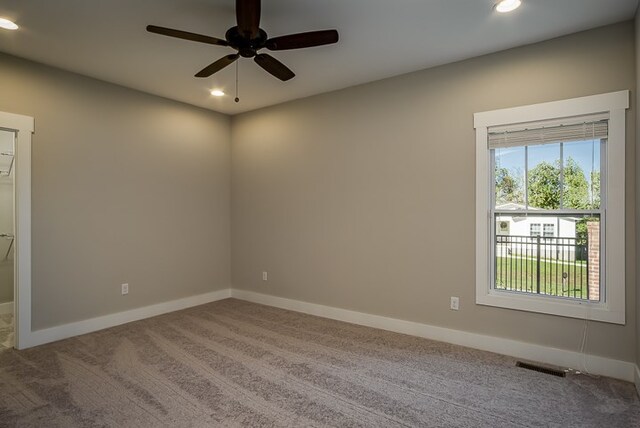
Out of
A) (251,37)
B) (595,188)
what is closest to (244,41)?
(251,37)

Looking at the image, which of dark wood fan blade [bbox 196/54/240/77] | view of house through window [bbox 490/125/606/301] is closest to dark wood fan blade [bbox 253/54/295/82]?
dark wood fan blade [bbox 196/54/240/77]

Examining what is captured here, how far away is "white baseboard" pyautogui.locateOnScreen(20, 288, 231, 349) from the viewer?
3445mm

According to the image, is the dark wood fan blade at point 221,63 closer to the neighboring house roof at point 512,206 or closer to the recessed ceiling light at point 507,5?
the recessed ceiling light at point 507,5

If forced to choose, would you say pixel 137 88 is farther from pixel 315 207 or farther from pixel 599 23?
pixel 599 23

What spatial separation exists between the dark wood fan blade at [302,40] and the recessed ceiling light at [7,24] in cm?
202

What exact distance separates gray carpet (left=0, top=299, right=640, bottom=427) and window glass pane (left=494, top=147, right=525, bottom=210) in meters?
1.38

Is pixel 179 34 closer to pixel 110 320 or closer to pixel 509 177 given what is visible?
pixel 509 177

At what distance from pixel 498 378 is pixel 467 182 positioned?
5.50 ft

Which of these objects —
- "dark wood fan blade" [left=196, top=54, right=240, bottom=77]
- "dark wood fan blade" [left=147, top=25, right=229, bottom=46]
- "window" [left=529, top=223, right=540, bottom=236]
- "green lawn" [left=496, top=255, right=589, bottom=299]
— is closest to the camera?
"dark wood fan blade" [left=147, top=25, right=229, bottom=46]

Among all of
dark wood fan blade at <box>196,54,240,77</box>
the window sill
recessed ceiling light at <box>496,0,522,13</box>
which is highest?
recessed ceiling light at <box>496,0,522,13</box>

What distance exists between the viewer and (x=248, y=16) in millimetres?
2145

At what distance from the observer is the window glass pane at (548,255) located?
2.97 m

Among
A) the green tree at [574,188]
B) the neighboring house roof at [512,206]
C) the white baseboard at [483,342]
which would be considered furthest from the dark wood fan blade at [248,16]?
the white baseboard at [483,342]

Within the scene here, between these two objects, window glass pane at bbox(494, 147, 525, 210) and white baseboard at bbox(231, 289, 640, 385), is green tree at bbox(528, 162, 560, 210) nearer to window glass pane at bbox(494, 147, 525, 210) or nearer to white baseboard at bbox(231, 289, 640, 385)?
window glass pane at bbox(494, 147, 525, 210)
